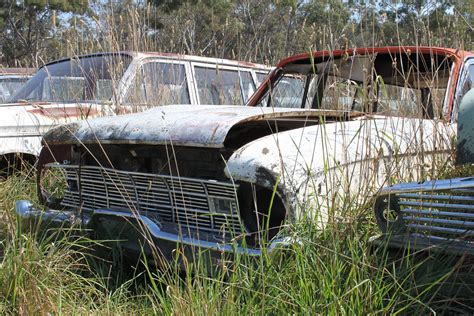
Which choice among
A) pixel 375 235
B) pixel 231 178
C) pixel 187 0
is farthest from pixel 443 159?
pixel 187 0

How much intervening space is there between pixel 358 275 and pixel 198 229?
791mm

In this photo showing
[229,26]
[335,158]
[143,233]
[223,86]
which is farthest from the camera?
[229,26]

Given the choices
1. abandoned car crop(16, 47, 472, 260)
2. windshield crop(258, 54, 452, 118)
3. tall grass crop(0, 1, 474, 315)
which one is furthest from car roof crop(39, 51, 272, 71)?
tall grass crop(0, 1, 474, 315)

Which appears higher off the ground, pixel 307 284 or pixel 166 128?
pixel 166 128

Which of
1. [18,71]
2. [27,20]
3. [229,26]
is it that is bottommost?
[18,71]

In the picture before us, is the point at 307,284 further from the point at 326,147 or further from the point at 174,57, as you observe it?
the point at 174,57

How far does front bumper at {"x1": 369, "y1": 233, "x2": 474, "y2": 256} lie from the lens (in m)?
2.14

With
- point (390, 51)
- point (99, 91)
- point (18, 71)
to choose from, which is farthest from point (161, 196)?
point (18, 71)

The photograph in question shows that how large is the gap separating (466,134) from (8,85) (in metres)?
6.91

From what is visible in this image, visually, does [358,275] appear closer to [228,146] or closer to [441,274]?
[441,274]

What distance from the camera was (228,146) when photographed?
110 inches

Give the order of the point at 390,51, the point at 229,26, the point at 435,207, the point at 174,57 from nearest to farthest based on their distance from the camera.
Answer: the point at 435,207, the point at 390,51, the point at 174,57, the point at 229,26

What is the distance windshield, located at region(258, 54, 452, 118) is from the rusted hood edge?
180mm

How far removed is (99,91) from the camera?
526 centimetres
